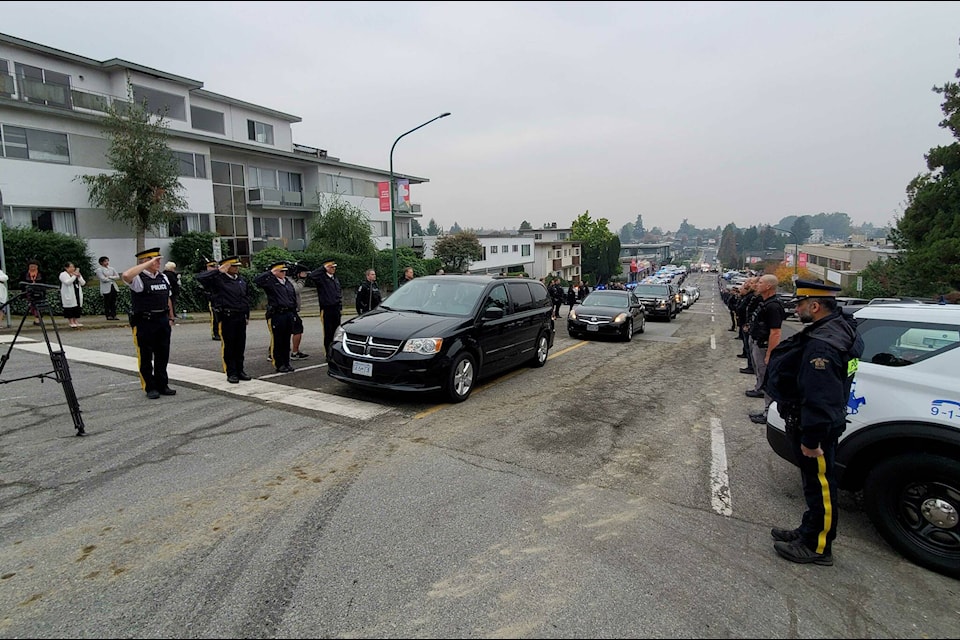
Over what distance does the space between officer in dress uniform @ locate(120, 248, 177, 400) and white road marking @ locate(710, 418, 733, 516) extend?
6.54 m

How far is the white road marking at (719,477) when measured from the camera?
13.6 ft

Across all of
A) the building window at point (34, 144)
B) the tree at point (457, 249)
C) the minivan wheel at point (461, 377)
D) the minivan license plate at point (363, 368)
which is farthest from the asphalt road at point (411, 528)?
the tree at point (457, 249)

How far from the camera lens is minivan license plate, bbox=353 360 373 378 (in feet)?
21.5

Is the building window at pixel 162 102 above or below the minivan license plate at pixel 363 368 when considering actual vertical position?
above

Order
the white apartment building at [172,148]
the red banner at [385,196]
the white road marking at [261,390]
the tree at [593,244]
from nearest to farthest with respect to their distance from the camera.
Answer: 1. the white road marking at [261,390]
2. the red banner at [385,196]
3. the white apartment building at [172,148]
4. the tree at [593,244]

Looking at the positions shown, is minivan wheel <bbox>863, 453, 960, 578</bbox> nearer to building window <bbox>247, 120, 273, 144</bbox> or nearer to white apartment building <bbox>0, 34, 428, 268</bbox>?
white apartment building <bbox>0, 34, 428, 268</bbox>

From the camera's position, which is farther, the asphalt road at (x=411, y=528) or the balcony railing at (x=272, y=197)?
the balcony railing at (x=272, y=197)

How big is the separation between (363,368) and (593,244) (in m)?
82.6

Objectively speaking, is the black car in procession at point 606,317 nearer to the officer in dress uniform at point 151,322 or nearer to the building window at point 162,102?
the officer in dress uniform at point 151,322

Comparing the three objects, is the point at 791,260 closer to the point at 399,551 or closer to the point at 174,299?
the point at 174,299

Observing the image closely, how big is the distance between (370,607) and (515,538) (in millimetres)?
1126

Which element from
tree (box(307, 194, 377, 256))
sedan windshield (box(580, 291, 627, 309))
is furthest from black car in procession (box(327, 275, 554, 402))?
tree (box(307, 194, 377, 256))

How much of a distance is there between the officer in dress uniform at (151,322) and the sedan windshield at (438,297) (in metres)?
2.98

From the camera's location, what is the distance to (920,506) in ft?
11.1
